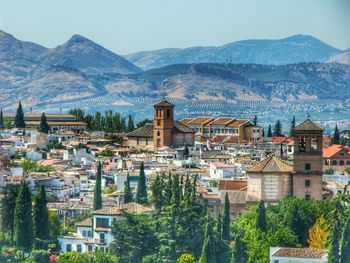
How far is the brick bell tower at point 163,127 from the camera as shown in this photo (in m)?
51.0

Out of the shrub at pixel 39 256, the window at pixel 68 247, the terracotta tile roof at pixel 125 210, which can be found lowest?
the shrub at pixel 39 256

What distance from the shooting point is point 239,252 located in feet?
79.4

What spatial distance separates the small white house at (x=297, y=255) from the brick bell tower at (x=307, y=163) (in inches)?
257

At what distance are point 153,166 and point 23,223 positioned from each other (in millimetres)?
16276

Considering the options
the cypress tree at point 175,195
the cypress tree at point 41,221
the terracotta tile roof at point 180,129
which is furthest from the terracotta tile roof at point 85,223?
the terracotta tile roof at point 180,129

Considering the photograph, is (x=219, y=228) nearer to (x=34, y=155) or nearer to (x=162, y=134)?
(x=34, y=155)

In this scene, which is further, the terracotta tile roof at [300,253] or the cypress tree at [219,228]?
the cypress tree at [219,228]

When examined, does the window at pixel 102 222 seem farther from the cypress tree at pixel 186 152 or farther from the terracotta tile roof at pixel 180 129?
the terracotta tile roof at pixel 180 129

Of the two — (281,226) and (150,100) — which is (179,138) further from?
(150,100)

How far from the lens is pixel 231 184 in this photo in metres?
32.8

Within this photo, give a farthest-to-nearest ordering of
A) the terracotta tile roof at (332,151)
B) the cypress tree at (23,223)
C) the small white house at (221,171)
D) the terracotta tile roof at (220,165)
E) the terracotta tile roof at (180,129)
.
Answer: the terracotta tile roof at (180,129) < the terracotta tile roof at (332,151) < the terracotta tile roof at (220,165) < the small white house at (221,171) < the cypress tree at (23,223)

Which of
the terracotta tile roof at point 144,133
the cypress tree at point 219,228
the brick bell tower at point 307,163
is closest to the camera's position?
the cypress tree at point 219,228

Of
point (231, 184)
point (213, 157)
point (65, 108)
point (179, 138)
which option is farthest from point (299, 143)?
point (65, 108)

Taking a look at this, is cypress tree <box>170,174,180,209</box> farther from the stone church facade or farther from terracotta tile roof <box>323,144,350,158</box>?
the stone church facade
